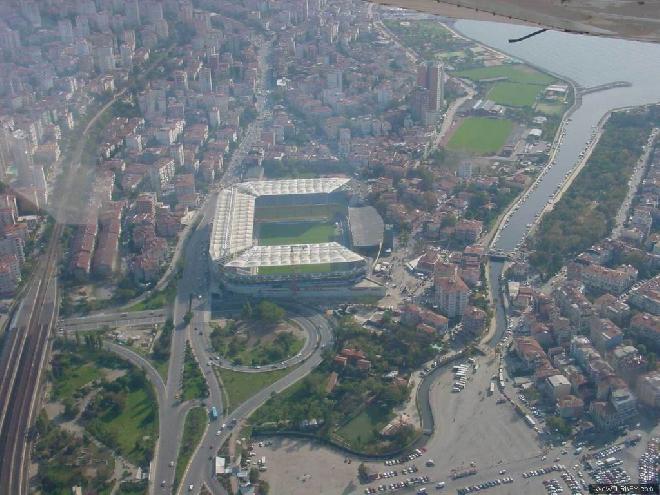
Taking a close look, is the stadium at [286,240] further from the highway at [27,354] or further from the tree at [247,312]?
the highway at [27,354]

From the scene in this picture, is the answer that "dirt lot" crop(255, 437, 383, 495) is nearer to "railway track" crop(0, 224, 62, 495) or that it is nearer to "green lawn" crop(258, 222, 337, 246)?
"railway track" crop(0, 224, 62, 495)

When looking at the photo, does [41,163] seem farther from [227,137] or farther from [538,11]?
[538,11]

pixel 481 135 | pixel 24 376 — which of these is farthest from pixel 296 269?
pixel 481 135

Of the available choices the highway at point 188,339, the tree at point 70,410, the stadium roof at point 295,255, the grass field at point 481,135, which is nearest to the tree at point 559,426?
the highway at point 188,339

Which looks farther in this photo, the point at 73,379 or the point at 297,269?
the point at 297,269

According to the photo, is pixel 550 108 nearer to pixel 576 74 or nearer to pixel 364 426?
pixel 576 74

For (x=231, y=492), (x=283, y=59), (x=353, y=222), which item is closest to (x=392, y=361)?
(x=231, y=492)

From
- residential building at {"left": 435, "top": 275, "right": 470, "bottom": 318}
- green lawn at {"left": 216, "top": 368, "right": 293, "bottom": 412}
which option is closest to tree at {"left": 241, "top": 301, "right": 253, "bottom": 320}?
green lawn at {"left": 216, "top": 368, "right": 293, "bottom": 412}
